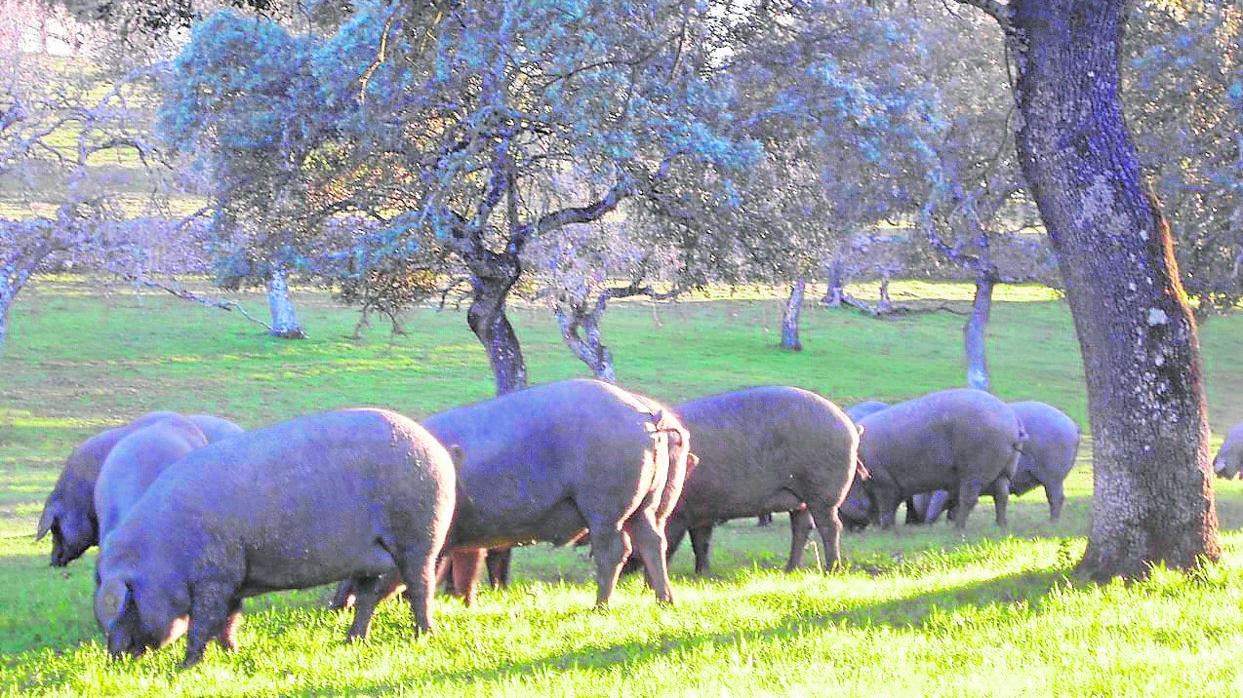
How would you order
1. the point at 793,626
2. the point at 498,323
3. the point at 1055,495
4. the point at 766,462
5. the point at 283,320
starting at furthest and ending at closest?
1. the point at 283,320
2. the point at 1055,495
3. the point at 498,323
4. the point at 766,462
5. the point at 793,626

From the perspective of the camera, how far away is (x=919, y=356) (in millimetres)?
50094

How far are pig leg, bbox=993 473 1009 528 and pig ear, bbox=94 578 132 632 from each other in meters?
12.4

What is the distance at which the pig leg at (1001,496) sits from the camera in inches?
714

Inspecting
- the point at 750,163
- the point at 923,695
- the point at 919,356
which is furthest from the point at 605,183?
the point at 919,356

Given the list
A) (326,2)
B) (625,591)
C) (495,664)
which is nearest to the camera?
(495,664)

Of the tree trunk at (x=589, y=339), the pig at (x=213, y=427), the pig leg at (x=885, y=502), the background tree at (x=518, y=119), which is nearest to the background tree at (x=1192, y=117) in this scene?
the pig leg at (x=885, y=502)

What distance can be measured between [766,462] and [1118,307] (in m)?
4.16

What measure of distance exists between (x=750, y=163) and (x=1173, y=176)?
8.71 meters

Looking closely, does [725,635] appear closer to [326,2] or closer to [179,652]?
[179,652]

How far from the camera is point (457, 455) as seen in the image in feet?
32.5

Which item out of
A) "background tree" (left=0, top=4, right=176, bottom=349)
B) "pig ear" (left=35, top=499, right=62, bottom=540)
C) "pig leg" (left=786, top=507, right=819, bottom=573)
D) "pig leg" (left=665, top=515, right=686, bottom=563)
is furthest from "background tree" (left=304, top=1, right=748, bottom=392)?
"background tree" (left=0, top=4, right=176, bottom=349)

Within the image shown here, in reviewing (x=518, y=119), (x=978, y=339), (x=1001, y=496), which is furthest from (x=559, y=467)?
(x=978, y=339)

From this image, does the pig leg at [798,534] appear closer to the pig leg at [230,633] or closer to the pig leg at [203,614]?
the pig leg at [230,633]

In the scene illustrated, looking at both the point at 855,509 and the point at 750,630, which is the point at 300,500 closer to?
the point at 750,630
